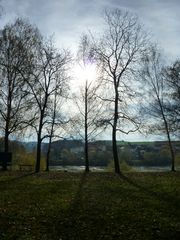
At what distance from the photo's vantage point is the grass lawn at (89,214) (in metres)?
9.31

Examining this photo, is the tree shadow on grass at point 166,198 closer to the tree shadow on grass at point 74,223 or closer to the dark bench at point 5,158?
the tree shadow on grass at point 74,223

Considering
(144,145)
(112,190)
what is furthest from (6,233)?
(144,145)

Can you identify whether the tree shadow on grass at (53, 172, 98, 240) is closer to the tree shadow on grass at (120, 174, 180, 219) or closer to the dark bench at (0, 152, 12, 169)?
the tree shadow on grass at (120, 174, 180, 219)

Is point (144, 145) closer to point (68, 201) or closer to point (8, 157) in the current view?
point (8, 157)

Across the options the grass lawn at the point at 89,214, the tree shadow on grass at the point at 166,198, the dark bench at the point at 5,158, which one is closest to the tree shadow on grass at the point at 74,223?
the grass lawn at the point at 89,214

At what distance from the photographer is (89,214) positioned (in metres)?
11.5

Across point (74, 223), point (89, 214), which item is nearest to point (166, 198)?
point (89, 214)

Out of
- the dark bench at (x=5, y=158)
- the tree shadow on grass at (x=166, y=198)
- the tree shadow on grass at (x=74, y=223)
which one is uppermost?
the dark bench at (x=5, y=158)

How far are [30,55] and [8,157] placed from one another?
9.64m

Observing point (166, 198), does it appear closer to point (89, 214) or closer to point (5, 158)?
point (89, 214)

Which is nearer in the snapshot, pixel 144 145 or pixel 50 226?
pixel 50 226

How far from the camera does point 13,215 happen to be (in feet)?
37.0

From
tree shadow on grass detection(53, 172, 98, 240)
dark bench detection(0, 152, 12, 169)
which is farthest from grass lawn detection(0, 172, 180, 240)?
dark bench detection(0, 152, 12, 169)

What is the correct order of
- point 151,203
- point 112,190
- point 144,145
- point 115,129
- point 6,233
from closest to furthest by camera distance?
point 6,233
point 151,203
point 112,190
point 115,129
point 144,145
